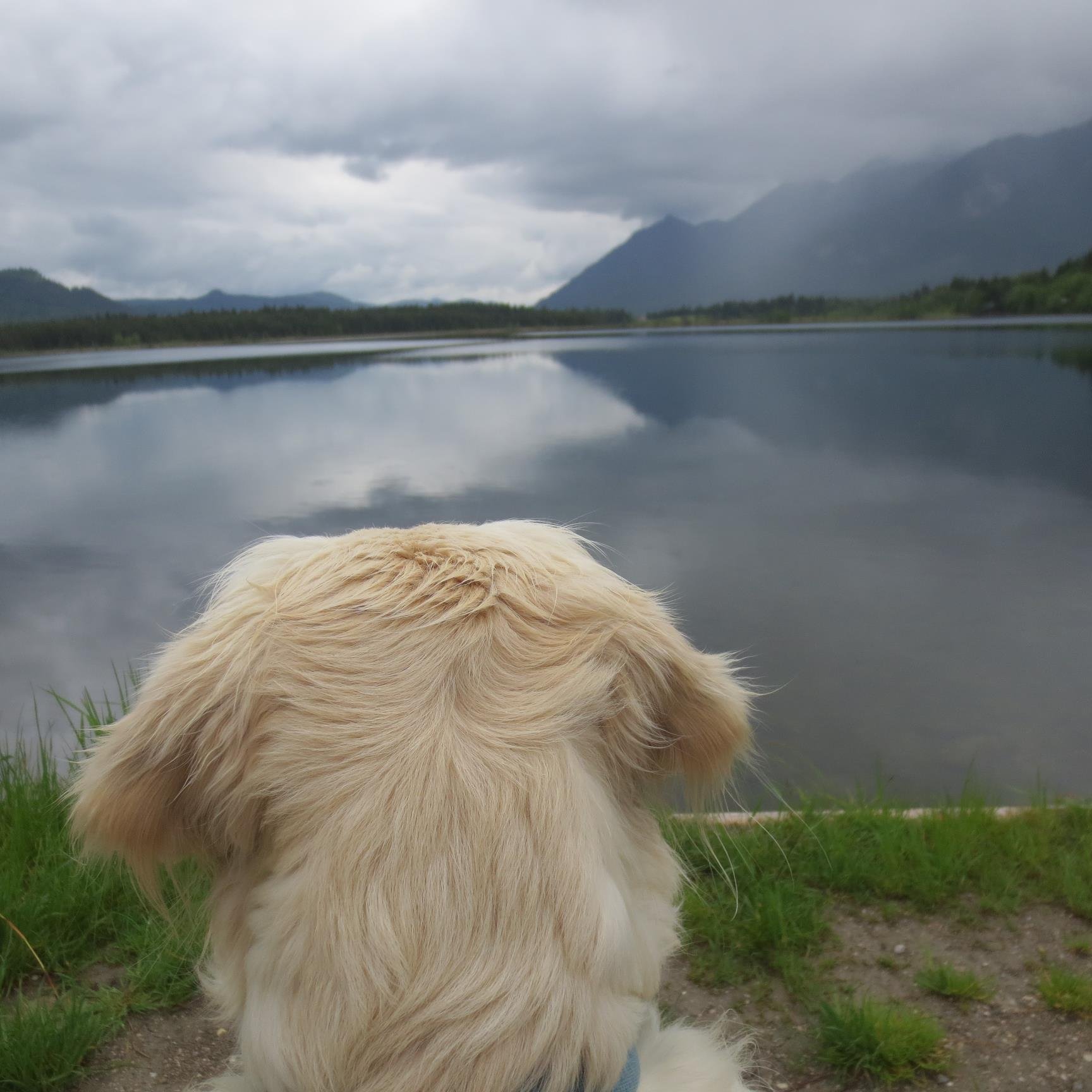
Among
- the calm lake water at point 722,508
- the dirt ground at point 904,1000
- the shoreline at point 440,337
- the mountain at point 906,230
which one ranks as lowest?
the dirt ground at point 904,1000

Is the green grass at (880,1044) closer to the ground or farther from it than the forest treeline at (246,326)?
closer to the ground

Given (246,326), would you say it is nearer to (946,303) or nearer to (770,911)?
(770,911)

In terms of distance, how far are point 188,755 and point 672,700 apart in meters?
0.77

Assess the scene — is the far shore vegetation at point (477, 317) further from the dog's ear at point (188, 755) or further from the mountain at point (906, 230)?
the dog's ear at point (188, 755)

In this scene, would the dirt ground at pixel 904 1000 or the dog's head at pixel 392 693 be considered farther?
the dirt ground at pixel 904 1000

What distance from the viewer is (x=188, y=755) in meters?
1.20

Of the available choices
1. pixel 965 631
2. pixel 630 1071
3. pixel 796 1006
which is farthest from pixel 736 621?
pixel 630 1071

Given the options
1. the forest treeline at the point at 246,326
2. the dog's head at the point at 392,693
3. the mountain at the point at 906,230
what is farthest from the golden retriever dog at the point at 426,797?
the mountain at the point at 906,230

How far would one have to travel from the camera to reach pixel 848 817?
3787 millimetres

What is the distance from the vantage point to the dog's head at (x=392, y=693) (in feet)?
3.56

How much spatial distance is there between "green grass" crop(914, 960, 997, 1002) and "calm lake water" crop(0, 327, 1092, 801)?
60.2 inches

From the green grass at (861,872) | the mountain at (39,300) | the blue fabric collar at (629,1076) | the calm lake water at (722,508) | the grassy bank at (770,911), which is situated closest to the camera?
the blue fabric collar at (629,1076)

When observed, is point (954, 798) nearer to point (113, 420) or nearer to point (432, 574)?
point (432, 574)

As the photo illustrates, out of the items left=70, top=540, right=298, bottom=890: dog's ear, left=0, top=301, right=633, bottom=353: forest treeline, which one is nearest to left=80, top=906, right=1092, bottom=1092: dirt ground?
left=70, top=540, right=298, bottom=890: dog's ear
